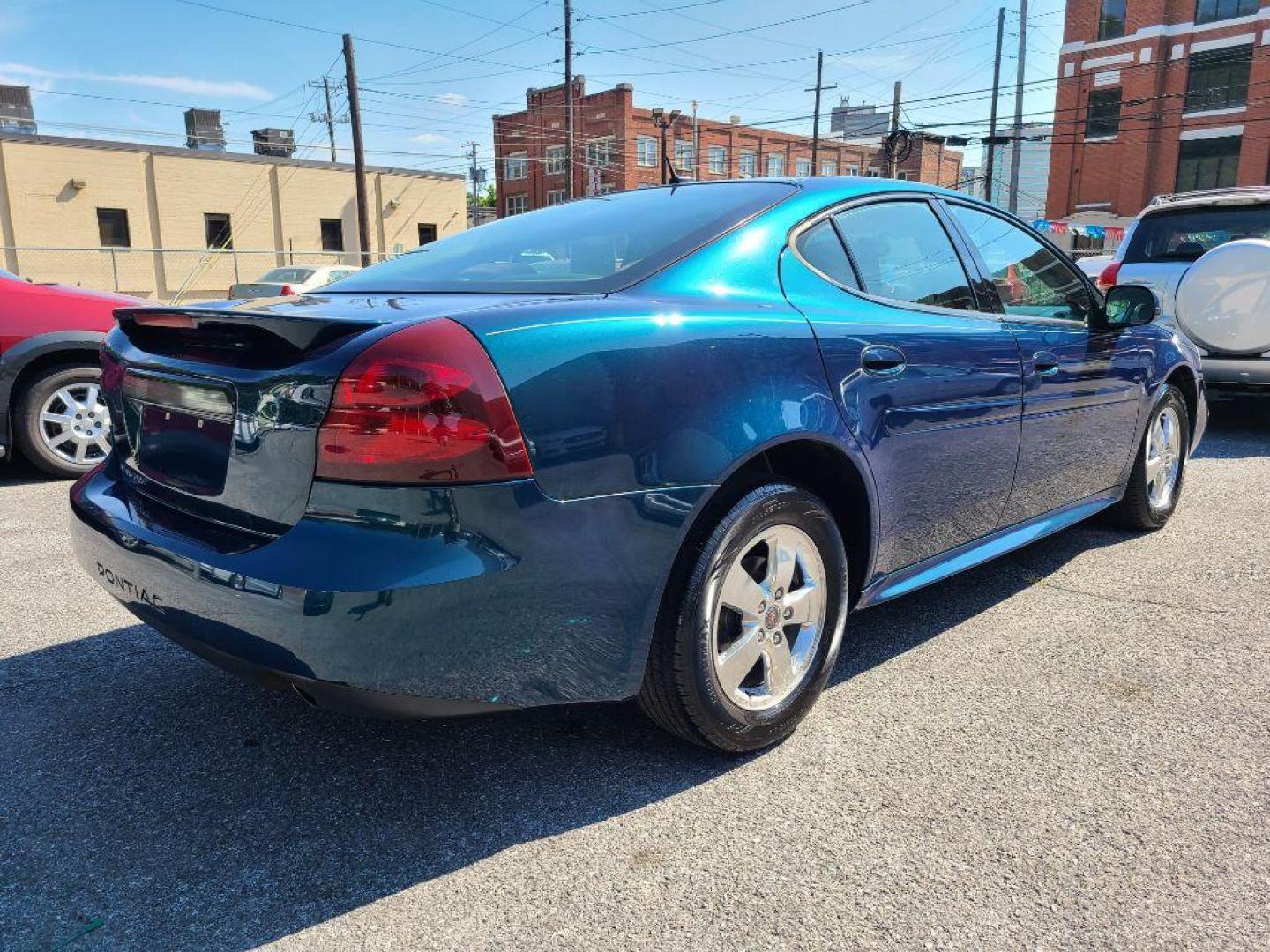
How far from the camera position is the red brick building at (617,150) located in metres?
51.0

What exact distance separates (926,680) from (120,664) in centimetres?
263

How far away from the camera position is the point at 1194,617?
3.54 meters

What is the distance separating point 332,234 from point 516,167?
24081mm

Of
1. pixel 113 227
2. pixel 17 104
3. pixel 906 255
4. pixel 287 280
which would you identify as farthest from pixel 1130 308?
pixel 17 104

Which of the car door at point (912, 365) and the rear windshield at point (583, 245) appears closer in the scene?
the rear windshield at point (583, 245)

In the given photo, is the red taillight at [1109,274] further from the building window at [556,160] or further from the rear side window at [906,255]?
the building window at [556,160]

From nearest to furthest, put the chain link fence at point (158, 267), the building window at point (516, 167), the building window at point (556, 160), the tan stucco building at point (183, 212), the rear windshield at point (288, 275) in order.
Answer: the rear windshield at point (288, 275)
the chain link fence at point (158, 267)
the tan stucco building at point (183, 212)
the building window at point (556, 160)
the building window at point (516, 167)

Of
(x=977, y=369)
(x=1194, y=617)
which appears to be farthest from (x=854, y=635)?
(x=1194, y=617)

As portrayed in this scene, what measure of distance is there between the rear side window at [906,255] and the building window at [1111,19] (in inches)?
1778

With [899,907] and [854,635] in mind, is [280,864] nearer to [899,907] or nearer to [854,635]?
[899,907]

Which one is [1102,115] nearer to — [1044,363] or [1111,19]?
[1111,19]

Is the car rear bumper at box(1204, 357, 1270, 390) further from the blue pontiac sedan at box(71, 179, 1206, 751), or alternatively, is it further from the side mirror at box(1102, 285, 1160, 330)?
the blue pontiac sedan at box(71, 179, 1206, 751)

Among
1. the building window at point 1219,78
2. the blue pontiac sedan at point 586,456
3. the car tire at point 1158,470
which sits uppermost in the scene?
the building window at point 1219,78

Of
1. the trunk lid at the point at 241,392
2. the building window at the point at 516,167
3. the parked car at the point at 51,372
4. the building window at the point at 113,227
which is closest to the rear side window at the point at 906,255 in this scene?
the trunk lid at the point at 241,392
